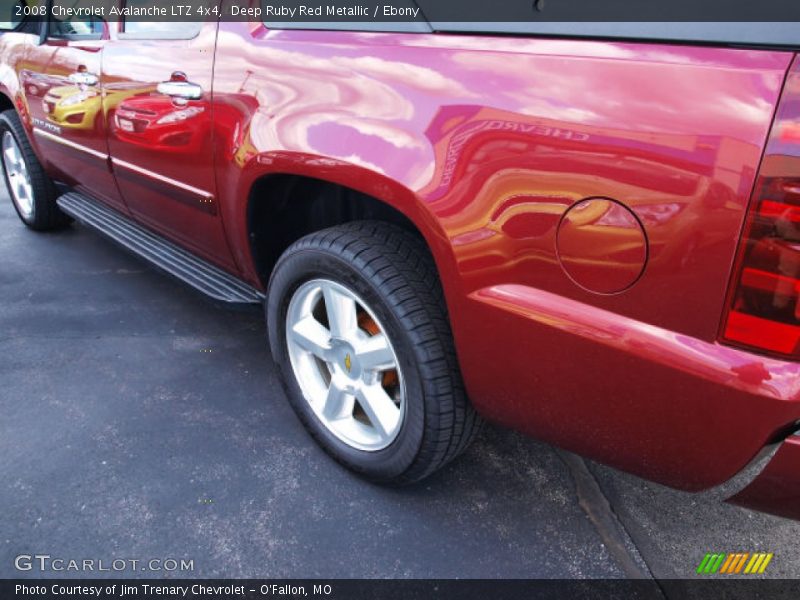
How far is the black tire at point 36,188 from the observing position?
12.4ft

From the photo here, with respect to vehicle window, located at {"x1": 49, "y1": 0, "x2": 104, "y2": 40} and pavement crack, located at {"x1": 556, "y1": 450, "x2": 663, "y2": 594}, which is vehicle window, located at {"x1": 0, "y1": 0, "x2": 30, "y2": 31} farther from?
pavement crack, located at {"x1": 556, "y1": 450, "x2": 663, "y2": 594}

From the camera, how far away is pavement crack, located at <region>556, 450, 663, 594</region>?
174cm

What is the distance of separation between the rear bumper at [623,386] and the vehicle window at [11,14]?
143 inches

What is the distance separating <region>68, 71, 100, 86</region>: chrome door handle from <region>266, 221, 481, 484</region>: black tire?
58.8 inches

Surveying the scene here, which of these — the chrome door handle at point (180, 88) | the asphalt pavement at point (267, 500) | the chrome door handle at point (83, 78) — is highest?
the chrome door handle at point (180, 88)

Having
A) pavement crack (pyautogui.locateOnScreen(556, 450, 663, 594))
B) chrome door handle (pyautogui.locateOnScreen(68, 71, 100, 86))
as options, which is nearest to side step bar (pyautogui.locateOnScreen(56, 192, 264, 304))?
chrome door handle (pyautogui.locateOnScreen(68, 71, 100, 86))

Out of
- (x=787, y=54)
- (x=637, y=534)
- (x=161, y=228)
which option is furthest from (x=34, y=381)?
(x=787, y=54)

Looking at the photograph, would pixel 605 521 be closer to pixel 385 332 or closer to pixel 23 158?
pixel 385 332

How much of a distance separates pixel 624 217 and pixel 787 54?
37 cm

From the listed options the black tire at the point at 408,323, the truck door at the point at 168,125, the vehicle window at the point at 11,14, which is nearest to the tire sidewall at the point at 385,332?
the black tire at the point at 408,323

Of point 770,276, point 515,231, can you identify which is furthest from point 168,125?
point 770,276

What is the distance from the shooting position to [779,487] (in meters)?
1.24

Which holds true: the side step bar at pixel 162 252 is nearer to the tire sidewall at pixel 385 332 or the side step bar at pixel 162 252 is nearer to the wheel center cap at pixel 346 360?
the tire sidewall at pixel 385 332

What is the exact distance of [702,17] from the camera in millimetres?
1107
